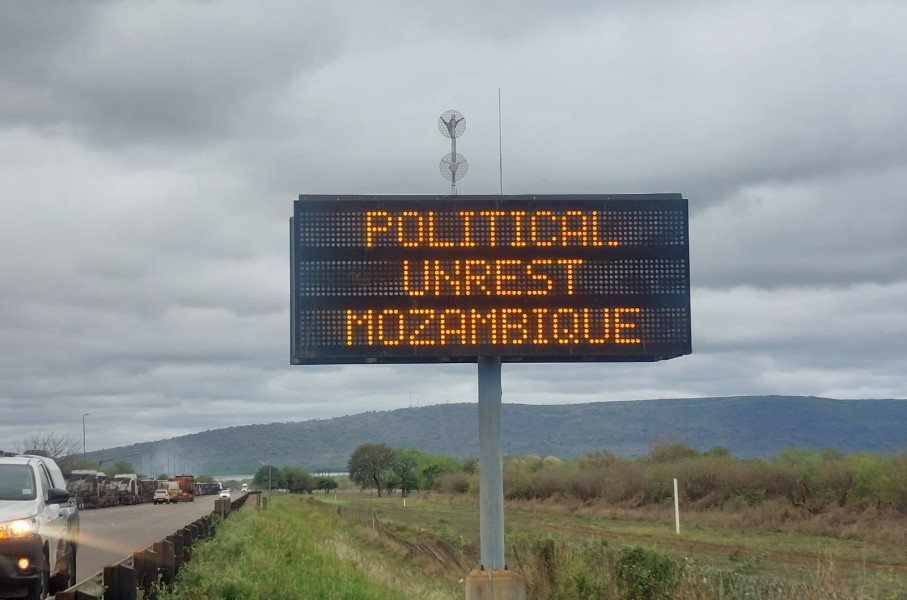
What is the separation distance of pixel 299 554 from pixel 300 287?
28.4 feet

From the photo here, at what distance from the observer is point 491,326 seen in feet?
51.9

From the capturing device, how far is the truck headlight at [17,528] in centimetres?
1319

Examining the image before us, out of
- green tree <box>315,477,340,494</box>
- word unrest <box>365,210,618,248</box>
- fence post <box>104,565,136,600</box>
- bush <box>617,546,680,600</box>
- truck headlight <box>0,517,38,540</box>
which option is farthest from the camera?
green tree <box>315,477,340,494</box>

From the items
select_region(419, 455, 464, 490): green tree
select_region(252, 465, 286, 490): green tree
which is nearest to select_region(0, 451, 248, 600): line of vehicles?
select_region(419, 455, 464, 490): green tree

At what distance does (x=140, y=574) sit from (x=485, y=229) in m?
7.18

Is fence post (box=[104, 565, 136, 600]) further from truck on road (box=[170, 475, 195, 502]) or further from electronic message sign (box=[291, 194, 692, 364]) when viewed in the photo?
truck on road (box=[170, 475, 195, 502])

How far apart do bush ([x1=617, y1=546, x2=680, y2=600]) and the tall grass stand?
3.76m

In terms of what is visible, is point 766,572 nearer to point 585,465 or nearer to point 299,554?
point 299,554

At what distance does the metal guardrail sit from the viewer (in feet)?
28.7

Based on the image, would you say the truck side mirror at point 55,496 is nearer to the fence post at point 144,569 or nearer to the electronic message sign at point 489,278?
the fence post at point 144,569

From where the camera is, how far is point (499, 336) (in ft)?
52.0

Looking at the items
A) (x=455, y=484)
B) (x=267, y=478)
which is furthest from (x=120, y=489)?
(x=267, y=478)

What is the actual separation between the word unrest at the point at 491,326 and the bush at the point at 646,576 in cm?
366

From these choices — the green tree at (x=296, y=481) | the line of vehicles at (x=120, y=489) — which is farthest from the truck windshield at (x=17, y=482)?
the green tree at (x=296, y=481)
